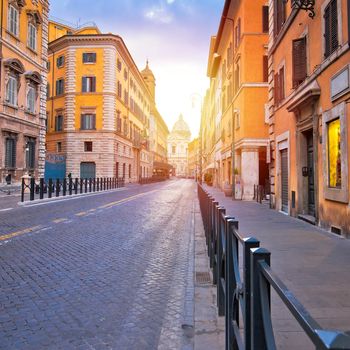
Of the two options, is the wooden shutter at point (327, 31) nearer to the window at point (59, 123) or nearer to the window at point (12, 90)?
the window at point (12, 90)

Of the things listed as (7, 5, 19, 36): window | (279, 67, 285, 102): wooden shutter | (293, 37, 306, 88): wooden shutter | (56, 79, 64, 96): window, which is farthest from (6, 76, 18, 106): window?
(293, 37, 306, 88): wooden shutter

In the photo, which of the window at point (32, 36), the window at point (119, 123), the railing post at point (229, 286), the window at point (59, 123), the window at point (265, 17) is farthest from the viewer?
the window at point (119, 123)

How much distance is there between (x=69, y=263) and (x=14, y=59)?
22.7 metres

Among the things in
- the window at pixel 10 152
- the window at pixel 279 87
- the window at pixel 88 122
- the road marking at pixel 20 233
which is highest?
the window at pixel 88 122

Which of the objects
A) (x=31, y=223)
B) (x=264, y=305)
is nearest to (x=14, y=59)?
(x=31, y=223)

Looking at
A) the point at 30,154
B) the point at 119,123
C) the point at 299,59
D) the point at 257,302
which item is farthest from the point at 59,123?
the point at 257,302

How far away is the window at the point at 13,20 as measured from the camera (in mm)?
23969

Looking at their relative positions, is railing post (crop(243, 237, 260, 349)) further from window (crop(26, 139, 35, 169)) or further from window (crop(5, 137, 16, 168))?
window (crop(26, 139, 35, 169))

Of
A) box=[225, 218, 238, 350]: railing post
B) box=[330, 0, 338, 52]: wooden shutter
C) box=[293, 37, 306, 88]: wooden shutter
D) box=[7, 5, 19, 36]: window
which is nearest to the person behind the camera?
box=[225, 218, 238, 350]: railing post

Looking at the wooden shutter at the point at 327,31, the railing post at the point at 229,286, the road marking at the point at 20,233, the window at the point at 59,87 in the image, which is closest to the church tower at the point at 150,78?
the window at the point at 59,87

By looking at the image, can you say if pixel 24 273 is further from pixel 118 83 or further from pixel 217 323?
pixel 118 83

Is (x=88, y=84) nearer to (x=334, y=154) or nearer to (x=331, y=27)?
(x=331, y=27)

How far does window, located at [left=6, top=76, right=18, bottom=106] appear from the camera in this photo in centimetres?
2409

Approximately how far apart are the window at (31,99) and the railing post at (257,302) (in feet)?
92.1
